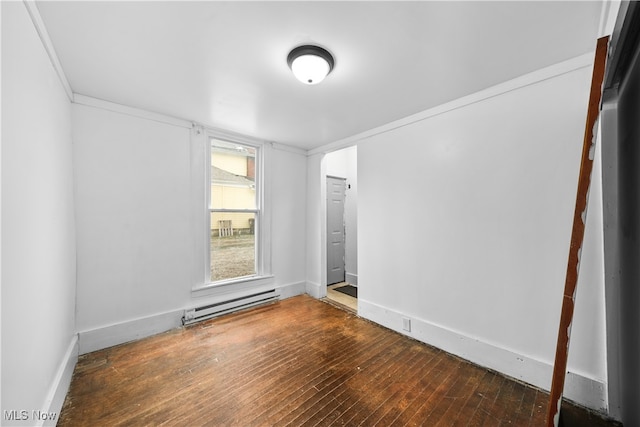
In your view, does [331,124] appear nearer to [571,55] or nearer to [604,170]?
[571,55]

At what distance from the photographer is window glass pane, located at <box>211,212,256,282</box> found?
3.47 m

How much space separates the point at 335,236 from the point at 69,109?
4.01 meters

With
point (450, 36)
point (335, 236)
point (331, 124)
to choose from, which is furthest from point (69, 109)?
point (335, 236)

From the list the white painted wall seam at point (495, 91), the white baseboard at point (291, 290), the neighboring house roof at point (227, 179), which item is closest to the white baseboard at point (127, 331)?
the white baseboard at point (291, 290)

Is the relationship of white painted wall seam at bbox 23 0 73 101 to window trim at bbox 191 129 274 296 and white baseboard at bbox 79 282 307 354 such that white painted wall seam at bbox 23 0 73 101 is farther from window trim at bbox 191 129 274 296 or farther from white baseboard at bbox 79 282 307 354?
white baseboard at bbox 79 282 307 354

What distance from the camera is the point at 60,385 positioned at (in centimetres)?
178

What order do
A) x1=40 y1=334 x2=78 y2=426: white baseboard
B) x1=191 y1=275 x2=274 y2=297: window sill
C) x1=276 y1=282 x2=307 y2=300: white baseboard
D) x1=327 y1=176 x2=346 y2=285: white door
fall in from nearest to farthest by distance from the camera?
x1=40 y1=334 x2=78 y2=426: white baseboard, x1=191 y1=275 x2=274 y2=297: window sill, x1=276 y1=282 x2=307 y2=300: white baseboard, x1=327 y1=176 x2=346 y2=285: white door

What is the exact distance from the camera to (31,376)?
1345 millimetres

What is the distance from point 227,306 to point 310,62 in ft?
10.2

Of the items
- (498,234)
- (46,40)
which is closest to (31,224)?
(46,40)

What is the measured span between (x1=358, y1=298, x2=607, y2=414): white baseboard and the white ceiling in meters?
2.34

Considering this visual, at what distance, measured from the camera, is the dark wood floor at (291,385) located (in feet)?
5.58

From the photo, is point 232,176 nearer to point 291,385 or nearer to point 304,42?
point 304,42

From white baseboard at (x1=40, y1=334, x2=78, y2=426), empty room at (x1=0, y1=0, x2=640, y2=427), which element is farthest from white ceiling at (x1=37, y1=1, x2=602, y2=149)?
white baseboard at (x1=40, y1=334, x2=78, y2=426)
